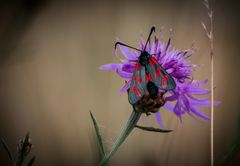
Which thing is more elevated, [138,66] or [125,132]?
[138,66]

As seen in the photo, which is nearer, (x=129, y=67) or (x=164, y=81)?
(x=164, y=81)

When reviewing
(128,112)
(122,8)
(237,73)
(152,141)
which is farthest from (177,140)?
(122,8)

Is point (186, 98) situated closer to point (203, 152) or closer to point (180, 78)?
point (180, 78)

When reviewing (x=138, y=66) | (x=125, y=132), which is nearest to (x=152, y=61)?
(x=138, y=66)

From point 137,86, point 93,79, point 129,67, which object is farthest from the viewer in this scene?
point 93,79

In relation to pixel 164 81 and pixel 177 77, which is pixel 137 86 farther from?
pixel 177 77

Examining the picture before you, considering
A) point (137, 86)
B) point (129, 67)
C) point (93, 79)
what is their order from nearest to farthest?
point (137, 86), point (129, 67), point (93, 79)

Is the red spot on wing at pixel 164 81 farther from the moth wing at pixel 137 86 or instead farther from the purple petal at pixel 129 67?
the purple petal at pixel 129 67
